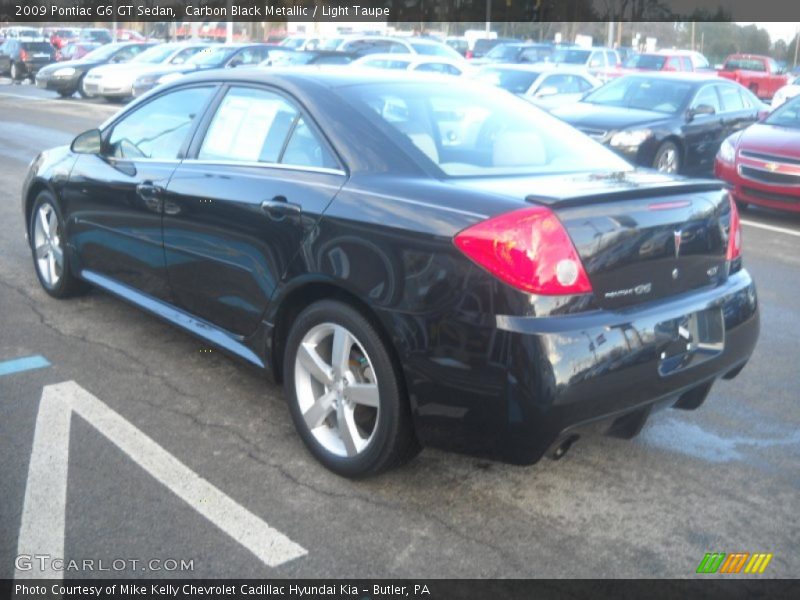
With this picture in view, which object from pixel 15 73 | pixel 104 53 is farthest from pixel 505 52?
pixel 15 73

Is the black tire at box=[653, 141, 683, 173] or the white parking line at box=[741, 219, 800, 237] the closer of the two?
the white parking line at box=[741, 219, 800, 237]

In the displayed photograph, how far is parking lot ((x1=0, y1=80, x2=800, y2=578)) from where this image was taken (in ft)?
10.5

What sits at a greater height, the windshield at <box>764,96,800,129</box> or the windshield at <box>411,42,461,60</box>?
the windshield at <box>411,42,461,60</box>

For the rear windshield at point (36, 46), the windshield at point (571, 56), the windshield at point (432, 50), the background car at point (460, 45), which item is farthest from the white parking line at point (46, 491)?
the background car at point (460, 45)

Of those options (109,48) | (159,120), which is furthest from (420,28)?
(159,120)

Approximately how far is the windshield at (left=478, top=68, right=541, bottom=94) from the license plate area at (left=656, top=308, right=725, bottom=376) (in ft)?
42.8

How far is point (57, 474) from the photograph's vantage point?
3.74 m

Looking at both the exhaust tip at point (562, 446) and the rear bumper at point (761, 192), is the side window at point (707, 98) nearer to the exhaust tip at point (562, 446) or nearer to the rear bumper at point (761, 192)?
the rear bumper at point (761, 192)

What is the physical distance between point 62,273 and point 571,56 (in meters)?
24.4

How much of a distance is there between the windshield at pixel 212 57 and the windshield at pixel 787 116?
47.5 feet

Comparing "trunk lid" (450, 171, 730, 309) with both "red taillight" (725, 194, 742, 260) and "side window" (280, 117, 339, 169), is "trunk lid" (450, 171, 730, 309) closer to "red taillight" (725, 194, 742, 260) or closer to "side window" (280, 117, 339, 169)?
"red taillight" (725, 194, 742, 260)

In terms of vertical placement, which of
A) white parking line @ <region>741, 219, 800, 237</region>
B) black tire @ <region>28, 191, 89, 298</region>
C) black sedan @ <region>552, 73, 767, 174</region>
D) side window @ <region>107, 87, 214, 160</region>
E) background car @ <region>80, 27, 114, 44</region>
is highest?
background car @ <region>80, 27, 114, 44</region>

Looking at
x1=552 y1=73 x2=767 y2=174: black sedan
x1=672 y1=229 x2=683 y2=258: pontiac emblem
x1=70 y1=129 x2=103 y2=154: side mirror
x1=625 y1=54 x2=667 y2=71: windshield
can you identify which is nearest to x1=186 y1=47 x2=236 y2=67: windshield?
x1=552 y1=73 x2=767 y2=174: black sedan

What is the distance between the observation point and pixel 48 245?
6098mm
